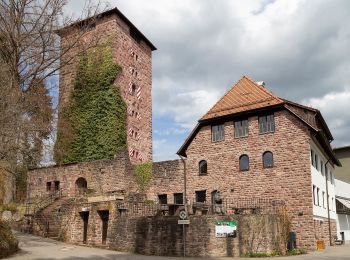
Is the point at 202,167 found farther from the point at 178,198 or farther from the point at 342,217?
the point at 342,217

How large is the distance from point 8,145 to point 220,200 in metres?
13.2

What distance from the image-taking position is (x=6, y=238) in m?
18.5

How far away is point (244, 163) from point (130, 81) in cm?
1656

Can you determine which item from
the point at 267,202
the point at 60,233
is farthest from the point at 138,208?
the point at 267,202

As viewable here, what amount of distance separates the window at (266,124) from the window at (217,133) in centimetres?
252

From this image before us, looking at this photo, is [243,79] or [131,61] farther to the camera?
[131,61]

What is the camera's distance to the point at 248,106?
2705cm

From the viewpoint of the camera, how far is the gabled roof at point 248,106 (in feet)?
84.9

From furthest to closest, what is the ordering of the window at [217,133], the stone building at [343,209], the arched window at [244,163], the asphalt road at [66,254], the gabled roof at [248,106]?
1. the stone building at [343,209]
2. the window at [217,133]
3. the arched window at [244,163]
4. the gabled roof at [248,106]
5. the asphalt road at [66,254]

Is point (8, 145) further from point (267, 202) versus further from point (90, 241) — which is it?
point (267, 202)

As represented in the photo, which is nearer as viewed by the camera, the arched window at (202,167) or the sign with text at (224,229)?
the sign with text at (224,229)

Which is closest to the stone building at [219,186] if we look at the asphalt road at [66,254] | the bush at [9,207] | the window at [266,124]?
the window at [266,124]

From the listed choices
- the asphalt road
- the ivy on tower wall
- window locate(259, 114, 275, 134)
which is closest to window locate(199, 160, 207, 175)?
window locate(259, 114, 275, 134)

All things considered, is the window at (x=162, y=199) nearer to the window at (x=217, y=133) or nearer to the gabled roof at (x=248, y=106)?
the gabled roof at (x=248, y=106)
